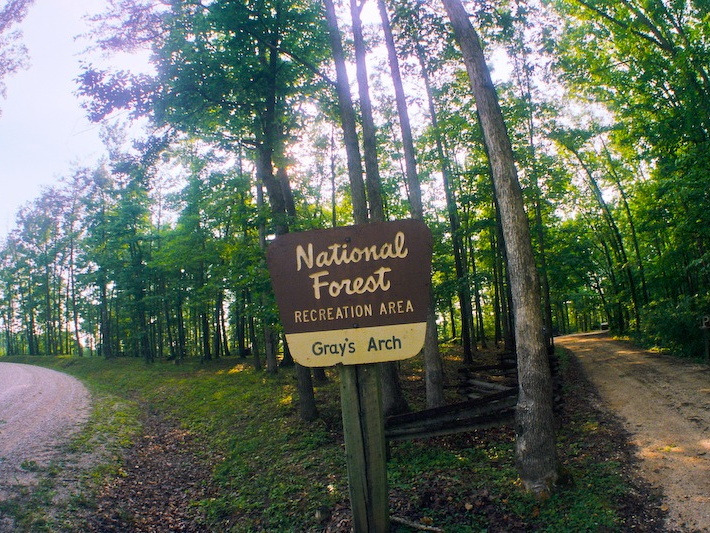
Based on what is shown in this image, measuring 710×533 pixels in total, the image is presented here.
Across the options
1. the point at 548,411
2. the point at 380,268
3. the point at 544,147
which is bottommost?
the point at 548,411

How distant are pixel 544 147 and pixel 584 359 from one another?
388 inches

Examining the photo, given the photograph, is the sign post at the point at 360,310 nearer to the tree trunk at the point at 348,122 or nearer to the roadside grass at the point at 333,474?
the roadside grass at the point at 333,474

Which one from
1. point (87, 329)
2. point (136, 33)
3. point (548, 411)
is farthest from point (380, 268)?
point (87, 329)

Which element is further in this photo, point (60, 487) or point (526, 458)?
point (60, 487)

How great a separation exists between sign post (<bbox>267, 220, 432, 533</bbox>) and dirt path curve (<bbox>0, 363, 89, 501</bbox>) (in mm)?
6530

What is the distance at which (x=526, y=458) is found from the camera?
5582 millimetres

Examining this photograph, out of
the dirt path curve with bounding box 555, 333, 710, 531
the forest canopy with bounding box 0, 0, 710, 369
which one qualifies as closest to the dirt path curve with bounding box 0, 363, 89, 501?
the forest canopy with bounding box 0, 0, 710, 369

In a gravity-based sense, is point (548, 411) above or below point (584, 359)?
above

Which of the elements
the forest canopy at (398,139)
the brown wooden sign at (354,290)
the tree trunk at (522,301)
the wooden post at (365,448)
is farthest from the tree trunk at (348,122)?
the wooden post at (365,448)

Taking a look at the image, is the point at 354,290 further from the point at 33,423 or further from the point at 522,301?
the point at 33,423

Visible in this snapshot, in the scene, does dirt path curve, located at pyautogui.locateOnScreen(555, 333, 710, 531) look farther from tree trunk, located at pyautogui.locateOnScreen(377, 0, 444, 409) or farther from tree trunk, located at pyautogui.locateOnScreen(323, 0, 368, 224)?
tree trunk, located at pyautogui.locateOnScreen(323, 0, 368, 224)

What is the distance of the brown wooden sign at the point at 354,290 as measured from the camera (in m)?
3.29

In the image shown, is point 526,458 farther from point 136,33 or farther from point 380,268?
point 136,33

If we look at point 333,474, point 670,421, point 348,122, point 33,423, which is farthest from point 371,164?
point 33,423
